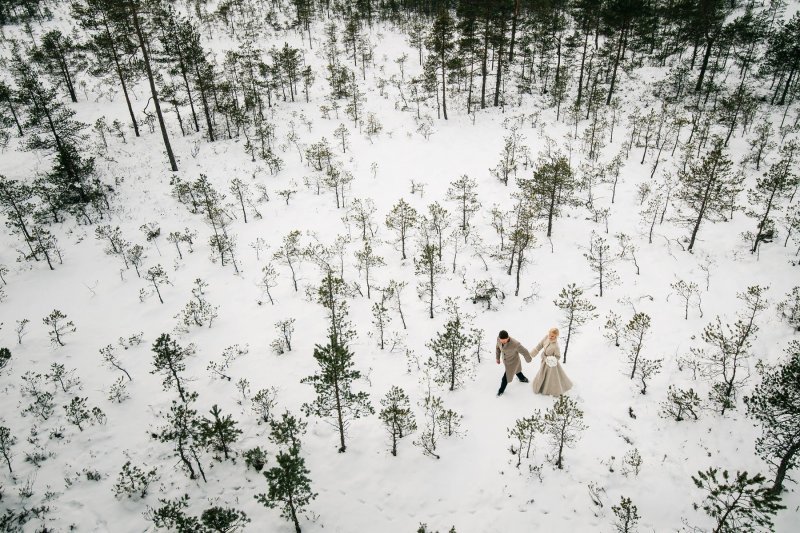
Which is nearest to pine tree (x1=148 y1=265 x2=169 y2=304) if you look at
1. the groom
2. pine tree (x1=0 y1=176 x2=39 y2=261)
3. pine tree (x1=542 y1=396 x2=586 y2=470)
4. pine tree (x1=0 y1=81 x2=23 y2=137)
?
pine tree (x1=0 y1=176 x2=39 y2=261)

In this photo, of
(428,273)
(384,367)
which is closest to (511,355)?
(384,367)

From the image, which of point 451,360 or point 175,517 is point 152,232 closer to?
point 175,517

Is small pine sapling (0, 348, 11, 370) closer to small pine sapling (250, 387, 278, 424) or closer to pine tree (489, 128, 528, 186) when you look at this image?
small pine sapling (250, 387, 278, 424)

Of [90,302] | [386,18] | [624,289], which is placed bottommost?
[90,302]

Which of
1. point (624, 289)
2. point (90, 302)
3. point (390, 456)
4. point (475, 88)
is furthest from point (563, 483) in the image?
point (475, 88)

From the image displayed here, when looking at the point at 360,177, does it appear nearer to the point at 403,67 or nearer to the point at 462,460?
the point at 462,460

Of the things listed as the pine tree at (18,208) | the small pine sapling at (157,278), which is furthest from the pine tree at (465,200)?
the pine tree at (18,208)
